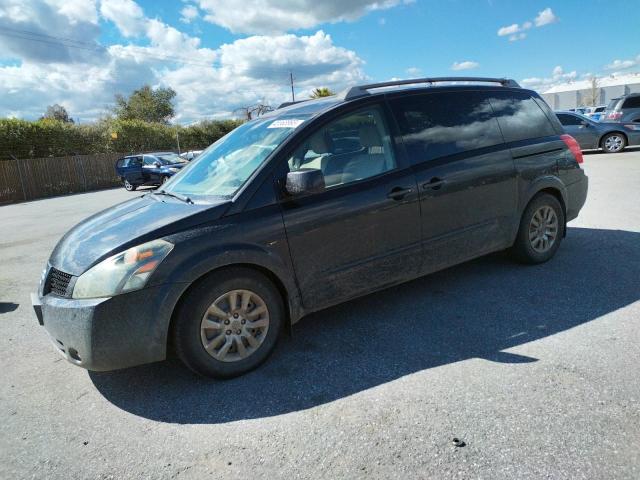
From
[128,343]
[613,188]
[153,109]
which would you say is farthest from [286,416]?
[153,109]

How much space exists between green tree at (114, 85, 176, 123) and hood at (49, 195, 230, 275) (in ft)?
195

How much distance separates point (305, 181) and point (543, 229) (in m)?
3.03

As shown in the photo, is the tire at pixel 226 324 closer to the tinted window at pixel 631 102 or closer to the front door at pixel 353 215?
the front door at pixel 353 215

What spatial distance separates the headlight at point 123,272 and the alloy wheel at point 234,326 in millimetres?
465

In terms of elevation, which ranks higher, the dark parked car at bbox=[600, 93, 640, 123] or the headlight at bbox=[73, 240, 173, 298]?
the dark parked car at bbox=[600, 93, 640, 123]

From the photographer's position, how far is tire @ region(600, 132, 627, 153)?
55.0ft

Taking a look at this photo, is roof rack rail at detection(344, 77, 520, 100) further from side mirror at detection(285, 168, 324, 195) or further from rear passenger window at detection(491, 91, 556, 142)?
side mirror at detection(285, 168, 324, 195)

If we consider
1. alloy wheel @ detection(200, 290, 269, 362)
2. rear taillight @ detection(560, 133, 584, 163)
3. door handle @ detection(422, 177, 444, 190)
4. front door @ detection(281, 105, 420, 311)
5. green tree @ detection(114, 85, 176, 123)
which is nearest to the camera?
alloy wheel @ detection(200, 290, 269, 362)

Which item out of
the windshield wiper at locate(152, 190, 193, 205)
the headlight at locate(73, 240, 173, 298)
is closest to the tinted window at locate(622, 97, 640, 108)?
the windshield wiper at locate(152, 190, 193, 205)

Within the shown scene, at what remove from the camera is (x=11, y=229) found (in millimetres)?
11430

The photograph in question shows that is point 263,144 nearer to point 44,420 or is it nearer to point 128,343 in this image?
point 128,343

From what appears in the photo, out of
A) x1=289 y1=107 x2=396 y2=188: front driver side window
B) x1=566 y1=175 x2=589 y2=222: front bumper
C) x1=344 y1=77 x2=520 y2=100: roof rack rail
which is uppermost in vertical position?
x1=344 y1=77 x2=520 y2=100: roof rack rail

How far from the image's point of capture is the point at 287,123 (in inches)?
149

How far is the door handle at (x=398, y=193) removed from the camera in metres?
3.71
